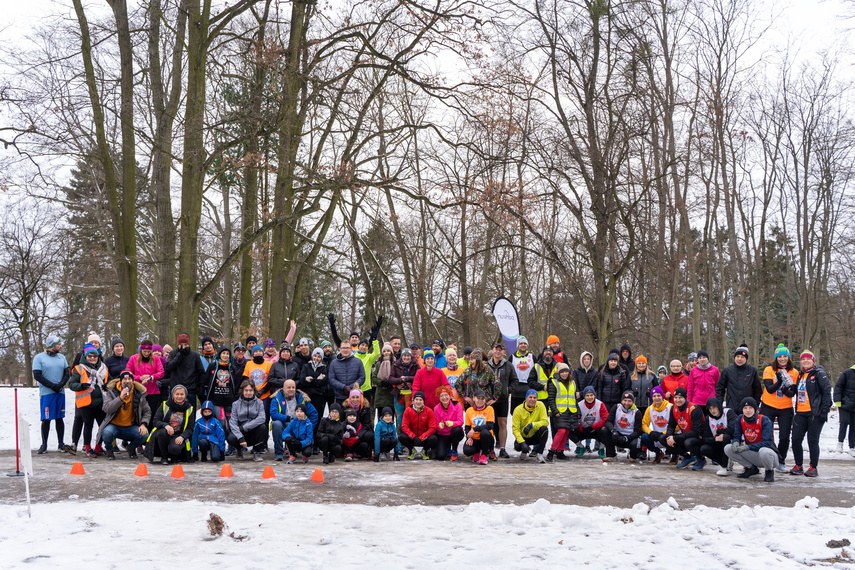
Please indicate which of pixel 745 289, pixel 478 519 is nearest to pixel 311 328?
pixel 745 289

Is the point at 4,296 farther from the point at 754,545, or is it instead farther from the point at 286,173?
the point at 754,545

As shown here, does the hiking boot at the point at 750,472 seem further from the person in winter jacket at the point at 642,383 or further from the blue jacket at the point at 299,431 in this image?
the blue jacket at the point at 299,431

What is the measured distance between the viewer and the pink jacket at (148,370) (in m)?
11.0

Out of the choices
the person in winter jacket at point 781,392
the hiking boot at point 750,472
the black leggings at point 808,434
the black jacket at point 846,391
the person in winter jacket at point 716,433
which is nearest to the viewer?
the hiking boot at point 750,472

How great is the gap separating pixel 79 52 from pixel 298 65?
4.78 metres

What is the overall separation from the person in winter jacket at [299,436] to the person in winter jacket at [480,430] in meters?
2.50

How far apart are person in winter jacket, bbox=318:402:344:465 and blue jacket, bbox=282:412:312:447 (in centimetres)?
23

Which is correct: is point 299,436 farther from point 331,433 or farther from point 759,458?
point 759,458

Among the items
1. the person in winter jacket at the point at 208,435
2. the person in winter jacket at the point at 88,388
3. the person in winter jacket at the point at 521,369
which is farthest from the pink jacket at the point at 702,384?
the person in winter jacket at the point at 88,388

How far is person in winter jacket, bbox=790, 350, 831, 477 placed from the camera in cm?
999

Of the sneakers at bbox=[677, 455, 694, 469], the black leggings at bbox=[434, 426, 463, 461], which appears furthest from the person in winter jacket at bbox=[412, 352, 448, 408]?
the sneakers at bbox=[677, 455, 694, 469]

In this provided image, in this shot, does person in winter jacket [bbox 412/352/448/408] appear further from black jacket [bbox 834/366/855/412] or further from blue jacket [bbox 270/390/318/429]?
black jacket [bbox 834/366/855/412]

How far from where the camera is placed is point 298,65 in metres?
14.5

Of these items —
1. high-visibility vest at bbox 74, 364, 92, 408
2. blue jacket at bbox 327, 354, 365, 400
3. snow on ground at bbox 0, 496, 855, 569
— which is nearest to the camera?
snow on ground at bbox 0, 496, 855, 569
